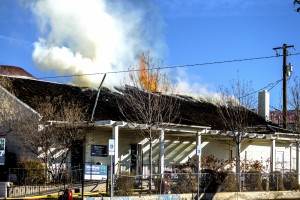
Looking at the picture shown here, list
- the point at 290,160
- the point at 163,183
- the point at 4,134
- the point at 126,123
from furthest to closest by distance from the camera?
the point at 290,160, the point at 4,134, the point at 126,123, the point at 163,183

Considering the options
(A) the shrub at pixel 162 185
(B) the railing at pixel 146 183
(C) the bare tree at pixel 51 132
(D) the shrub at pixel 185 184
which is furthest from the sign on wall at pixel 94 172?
(C) the bare tree at pixel 51 132

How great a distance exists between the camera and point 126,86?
29078 mm

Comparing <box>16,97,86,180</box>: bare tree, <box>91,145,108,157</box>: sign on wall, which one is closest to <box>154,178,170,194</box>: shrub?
<box>91,145,108,157</box>: sign on wall

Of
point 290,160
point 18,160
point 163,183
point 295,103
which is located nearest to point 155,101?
point 163,183

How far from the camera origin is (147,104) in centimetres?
2692

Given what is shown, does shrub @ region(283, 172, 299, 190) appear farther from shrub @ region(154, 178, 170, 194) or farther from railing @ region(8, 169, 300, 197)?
shrub @ region(154, 178, 170, 194)

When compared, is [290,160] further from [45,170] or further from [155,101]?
[45,170]

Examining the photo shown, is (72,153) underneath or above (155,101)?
underneath

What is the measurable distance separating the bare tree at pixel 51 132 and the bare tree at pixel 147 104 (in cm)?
280

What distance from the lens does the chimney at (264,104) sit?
4231 centimetres

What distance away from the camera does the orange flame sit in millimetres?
28219

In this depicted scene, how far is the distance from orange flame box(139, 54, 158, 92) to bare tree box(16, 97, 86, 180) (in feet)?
12.9

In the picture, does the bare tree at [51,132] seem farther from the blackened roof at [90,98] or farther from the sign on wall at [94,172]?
the sign on wall at [94,172]

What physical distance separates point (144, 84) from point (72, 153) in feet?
16.9
